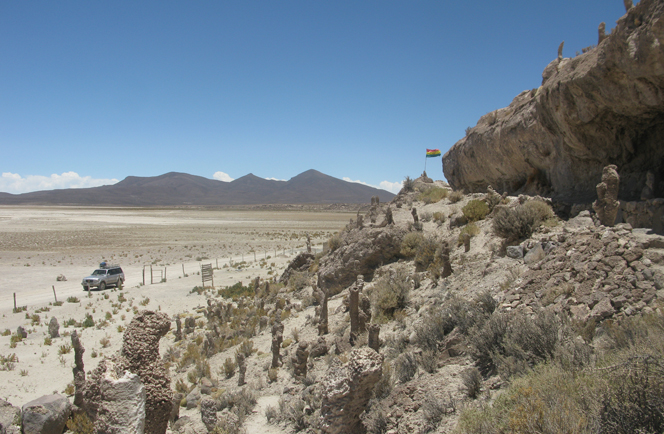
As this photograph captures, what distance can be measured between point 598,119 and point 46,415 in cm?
1587

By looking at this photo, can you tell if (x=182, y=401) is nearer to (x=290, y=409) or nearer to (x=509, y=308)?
(x=290, y=409)

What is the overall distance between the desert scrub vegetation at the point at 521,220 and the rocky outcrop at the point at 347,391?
7.06 m

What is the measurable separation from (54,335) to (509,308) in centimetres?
1546

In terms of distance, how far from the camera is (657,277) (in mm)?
5219

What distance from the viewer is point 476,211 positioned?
13.5 metres

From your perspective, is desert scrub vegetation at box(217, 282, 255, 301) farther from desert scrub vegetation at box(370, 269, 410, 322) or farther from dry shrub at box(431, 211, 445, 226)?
desert scrub vegetation at box(370, 269, 410, 322)

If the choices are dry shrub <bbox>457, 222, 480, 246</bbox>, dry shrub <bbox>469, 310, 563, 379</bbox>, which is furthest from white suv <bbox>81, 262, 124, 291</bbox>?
dry shrub <bbox>469, 310, 563, 379</bbox>

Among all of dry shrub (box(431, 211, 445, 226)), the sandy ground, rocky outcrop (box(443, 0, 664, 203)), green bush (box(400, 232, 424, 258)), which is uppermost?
rocky outcrop (box(443, 0, 664, 203))

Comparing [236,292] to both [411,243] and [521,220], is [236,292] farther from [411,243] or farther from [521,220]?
[521,220]

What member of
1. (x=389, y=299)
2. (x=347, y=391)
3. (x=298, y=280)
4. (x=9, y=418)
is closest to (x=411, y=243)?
(x=389, y=299)

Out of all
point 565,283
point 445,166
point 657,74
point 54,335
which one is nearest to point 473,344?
point 565,283

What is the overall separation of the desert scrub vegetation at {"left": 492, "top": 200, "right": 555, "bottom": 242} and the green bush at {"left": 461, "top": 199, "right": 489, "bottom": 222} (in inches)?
104

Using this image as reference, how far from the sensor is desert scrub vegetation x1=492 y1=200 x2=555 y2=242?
32.7ft

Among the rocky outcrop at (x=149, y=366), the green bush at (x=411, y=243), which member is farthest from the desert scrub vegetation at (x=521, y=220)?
Answer: the rocky outcrop at (x=149, y=366)
